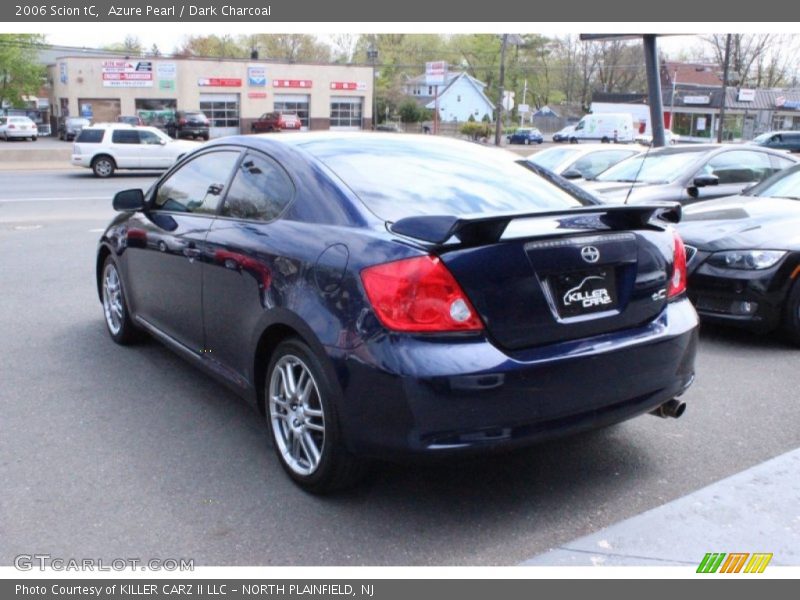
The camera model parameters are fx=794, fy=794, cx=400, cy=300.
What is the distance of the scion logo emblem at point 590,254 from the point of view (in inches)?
134

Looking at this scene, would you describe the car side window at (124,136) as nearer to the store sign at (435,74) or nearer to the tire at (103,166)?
the tire at (103,166)

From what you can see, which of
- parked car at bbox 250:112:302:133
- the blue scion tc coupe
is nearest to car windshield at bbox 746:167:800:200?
the blue scion tc coupe

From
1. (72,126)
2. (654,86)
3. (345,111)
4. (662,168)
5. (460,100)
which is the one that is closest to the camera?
(662,168)

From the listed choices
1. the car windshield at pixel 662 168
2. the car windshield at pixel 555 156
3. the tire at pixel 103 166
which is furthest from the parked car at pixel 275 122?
the car windshield at pixel 662 168

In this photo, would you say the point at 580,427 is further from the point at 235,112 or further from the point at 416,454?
the point at 235,112

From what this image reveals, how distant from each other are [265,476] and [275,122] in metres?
53.2

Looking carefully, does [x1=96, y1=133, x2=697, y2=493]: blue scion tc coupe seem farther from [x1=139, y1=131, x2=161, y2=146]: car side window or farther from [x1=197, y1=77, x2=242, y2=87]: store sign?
[x1=197, y1=77, x2=242, y2=87]: store sign

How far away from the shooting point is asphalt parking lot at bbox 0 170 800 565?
3.25 m

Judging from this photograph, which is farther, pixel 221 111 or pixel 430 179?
pixel 221 111

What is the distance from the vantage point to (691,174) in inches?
378

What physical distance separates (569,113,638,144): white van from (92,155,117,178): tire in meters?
35.5

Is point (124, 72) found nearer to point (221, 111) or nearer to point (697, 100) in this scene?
point (221, 111)

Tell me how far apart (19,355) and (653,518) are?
14.9ft

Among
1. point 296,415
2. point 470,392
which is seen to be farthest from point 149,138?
A: point 470,392
